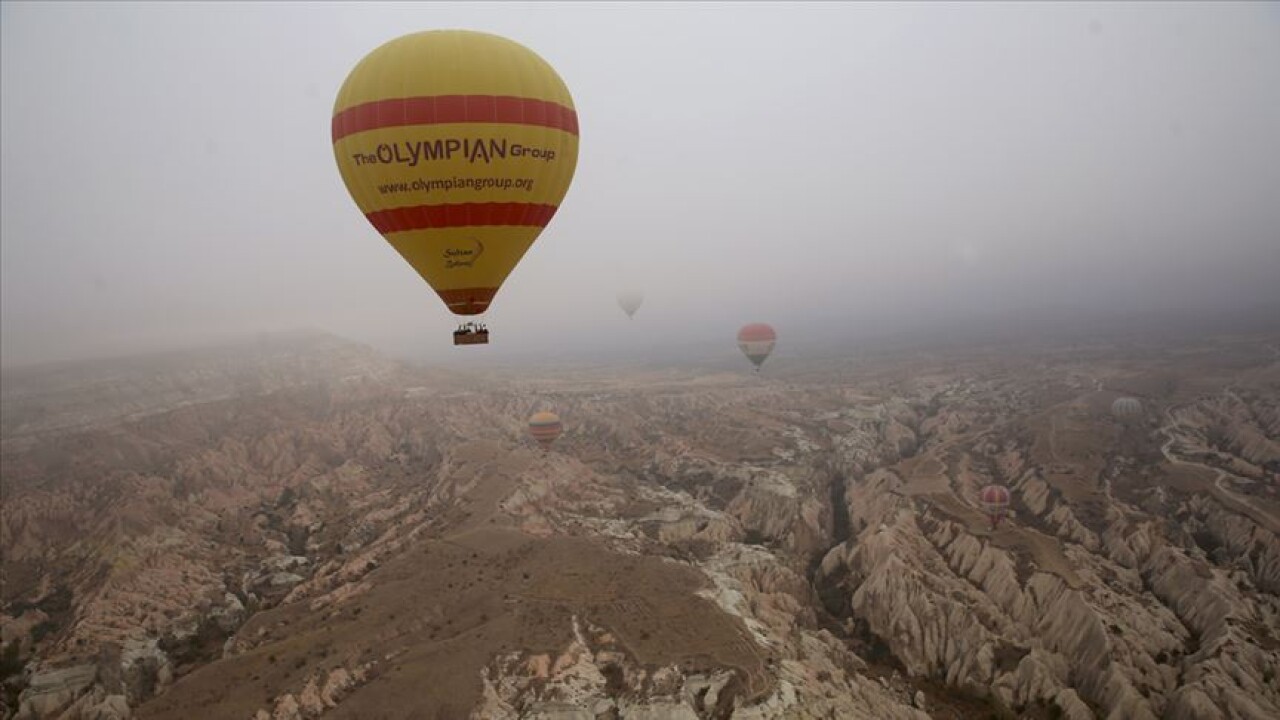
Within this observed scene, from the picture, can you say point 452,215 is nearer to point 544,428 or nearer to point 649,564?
point 649,564

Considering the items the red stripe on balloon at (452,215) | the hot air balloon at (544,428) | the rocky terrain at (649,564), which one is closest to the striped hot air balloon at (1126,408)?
the rocky terrain at (649,564)

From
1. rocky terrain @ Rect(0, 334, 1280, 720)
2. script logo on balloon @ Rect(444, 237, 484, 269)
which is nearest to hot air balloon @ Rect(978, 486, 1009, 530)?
rocky terrain @ Rect(0, 334, 1280, 720)

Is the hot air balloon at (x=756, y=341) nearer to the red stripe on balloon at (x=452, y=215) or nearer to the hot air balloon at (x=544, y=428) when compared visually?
the hot air balloon at (x=544, y=428)

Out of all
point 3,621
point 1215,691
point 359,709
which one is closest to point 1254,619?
point 1215,691

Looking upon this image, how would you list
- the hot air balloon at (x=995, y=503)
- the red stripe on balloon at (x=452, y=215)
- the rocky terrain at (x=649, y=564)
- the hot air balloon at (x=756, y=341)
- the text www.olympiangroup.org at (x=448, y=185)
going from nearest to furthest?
the text www.olympiangroup.org at (x=448, y=185), the red stripe on balloon at (x=452, y=215), the rocky terrain at (x=649, y=564), the hot air balloon at (x=995, y=503), the hot air balloon at (x=756, y=341)

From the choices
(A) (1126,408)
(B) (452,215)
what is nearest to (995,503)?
(B) (452,215)

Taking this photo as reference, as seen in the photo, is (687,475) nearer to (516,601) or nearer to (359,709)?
(516,601)
